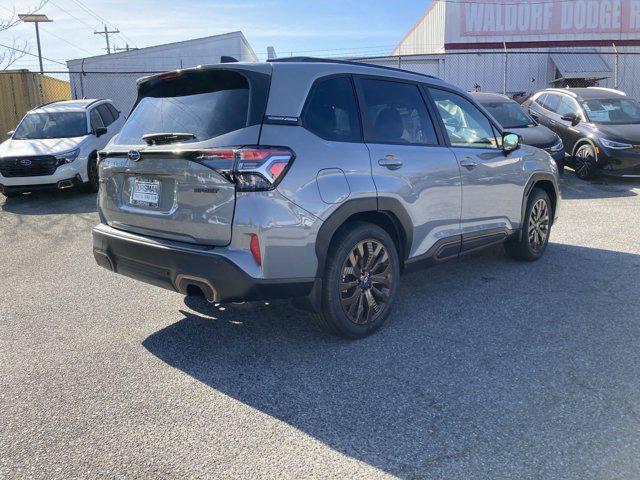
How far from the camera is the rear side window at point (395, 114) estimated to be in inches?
158

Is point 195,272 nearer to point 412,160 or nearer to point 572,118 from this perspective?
point 412,160

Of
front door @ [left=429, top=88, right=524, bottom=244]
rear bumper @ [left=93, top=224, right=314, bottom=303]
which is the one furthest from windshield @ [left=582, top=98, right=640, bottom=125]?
rear bumper @ [left=93, top=224, right=314, bottom=303]

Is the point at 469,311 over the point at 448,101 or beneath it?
beneath

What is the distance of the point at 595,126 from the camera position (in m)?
11.5

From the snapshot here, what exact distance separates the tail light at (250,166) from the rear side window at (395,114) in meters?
0.93

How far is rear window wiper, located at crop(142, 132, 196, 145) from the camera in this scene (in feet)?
11.4

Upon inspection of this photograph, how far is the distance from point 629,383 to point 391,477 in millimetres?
1721

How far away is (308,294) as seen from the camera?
139 inches

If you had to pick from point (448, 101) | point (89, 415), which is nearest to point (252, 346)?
point (89, 415)

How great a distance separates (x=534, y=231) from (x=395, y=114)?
2513mm

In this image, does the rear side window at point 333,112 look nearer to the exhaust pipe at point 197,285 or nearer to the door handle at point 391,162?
the door handle at point 391,162

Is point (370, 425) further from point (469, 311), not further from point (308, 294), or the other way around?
point (469, 311)

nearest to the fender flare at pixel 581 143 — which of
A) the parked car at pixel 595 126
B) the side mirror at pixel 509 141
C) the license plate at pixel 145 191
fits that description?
the parked car at pixel 595 126

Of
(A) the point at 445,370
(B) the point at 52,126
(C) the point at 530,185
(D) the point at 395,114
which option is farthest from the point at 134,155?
(B) the point at 52,126
